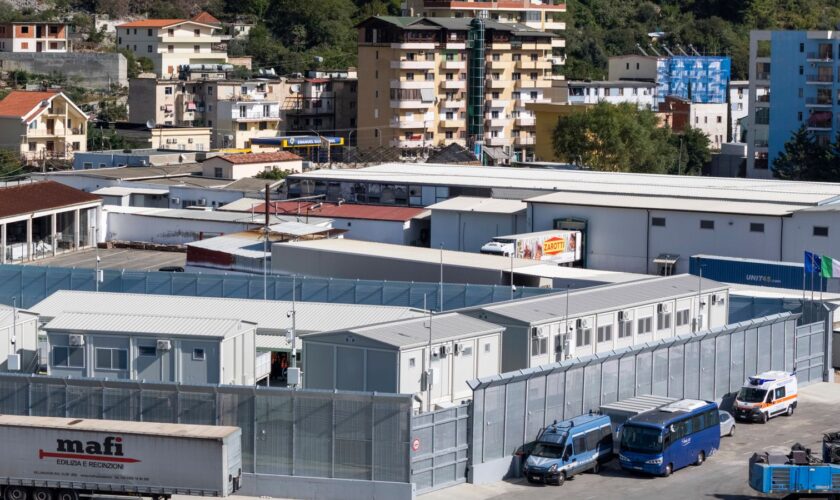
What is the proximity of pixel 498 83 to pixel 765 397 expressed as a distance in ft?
172

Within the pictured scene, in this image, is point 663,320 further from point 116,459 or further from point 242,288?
point 116,459

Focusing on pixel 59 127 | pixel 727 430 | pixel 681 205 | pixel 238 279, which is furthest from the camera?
pixel 59 127

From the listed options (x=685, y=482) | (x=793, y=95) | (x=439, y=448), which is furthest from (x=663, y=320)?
(x=793, y=95)

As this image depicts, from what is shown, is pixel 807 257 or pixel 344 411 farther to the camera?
pixel 807 257

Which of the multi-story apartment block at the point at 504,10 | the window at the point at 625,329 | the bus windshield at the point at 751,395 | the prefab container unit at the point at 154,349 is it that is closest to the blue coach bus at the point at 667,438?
the bus windshield at the point at 751,395

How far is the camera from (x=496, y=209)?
42.1 meters

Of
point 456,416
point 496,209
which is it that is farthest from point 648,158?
point 456,416

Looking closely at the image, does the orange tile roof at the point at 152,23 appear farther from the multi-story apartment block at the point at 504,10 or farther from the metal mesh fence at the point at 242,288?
the metal mesh fence at the point at 242,288

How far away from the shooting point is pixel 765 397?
1030 inches

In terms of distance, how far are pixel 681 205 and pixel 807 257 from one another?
31.8ft

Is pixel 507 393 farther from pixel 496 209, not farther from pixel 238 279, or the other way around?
pixel 496 209

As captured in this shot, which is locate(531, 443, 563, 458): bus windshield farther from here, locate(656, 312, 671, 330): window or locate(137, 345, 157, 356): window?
locate(656, 312, 671, 330): window

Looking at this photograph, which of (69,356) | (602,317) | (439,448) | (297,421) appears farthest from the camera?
(602,317)

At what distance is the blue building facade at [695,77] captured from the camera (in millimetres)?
89000
